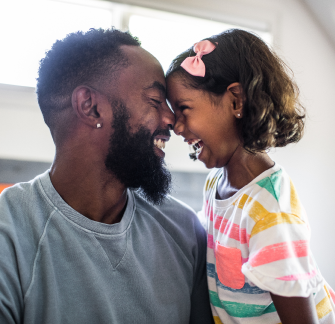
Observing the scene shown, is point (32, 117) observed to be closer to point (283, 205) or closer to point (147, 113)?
point (147, 113)

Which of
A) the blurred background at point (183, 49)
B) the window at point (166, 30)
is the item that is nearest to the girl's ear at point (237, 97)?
the blurred background at point (183, 49)

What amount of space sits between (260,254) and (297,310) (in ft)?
0.55

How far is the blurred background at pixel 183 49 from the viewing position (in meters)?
1.91

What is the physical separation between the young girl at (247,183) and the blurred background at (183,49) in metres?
0.97

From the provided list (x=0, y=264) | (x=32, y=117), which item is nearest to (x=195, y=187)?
(x=32, y=117)

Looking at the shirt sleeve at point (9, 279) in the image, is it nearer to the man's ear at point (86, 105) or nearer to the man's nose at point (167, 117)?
the man's ear at point (86, 105)

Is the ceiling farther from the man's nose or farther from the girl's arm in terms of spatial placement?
the girl's arm

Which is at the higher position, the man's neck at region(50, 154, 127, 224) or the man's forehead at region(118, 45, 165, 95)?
the man's forehead at region(118, 45, 165, 95)

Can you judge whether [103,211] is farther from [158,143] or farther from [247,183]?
[247,183]

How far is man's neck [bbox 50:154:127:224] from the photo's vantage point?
1021 mm

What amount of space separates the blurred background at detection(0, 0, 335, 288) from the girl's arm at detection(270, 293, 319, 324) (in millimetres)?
1335

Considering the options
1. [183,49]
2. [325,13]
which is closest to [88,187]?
[183,49]

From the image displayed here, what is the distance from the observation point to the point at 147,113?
110 centimetres

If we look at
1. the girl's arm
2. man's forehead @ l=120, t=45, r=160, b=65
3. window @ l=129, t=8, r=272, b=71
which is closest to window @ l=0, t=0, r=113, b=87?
window @ l=129, t=8, r=272, b=71
